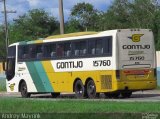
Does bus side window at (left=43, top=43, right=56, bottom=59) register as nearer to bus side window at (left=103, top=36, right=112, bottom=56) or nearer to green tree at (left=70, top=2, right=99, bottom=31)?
bus side window at (left=103, top=36, right=112, bottom=56)

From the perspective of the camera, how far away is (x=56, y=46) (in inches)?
1145

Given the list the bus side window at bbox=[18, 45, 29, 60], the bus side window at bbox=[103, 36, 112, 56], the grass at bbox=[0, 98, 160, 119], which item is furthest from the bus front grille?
the bus side window at bbox=[18, 45, 29, 60]

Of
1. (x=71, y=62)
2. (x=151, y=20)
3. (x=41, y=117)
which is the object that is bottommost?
(x=41, y=117)

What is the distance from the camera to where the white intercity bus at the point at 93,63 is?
2555cm

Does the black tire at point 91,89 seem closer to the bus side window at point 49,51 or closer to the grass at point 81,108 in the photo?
the bus side window at point 49,51

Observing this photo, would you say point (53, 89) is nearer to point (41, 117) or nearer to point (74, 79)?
point (74, 79)

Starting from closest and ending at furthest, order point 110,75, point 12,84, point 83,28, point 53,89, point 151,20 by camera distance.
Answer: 1. point 110,75
2. point 53,89
3. point 12,84
4. point 151,20
5. point 83,28

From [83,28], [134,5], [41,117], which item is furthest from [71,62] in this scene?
[83,28]

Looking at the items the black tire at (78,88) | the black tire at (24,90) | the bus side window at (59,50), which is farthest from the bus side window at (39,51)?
the black tire at (78,88)

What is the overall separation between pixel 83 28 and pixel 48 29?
689 cm

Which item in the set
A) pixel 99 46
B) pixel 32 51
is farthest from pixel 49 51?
pixel 99 46

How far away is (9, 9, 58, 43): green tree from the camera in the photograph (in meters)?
92.3

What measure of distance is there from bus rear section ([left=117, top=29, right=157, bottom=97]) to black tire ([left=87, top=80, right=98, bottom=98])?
140 cm

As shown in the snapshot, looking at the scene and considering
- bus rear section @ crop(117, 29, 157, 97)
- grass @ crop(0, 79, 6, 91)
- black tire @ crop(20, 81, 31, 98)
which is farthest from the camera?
grass @ crop(0, 79, 6, 91)
